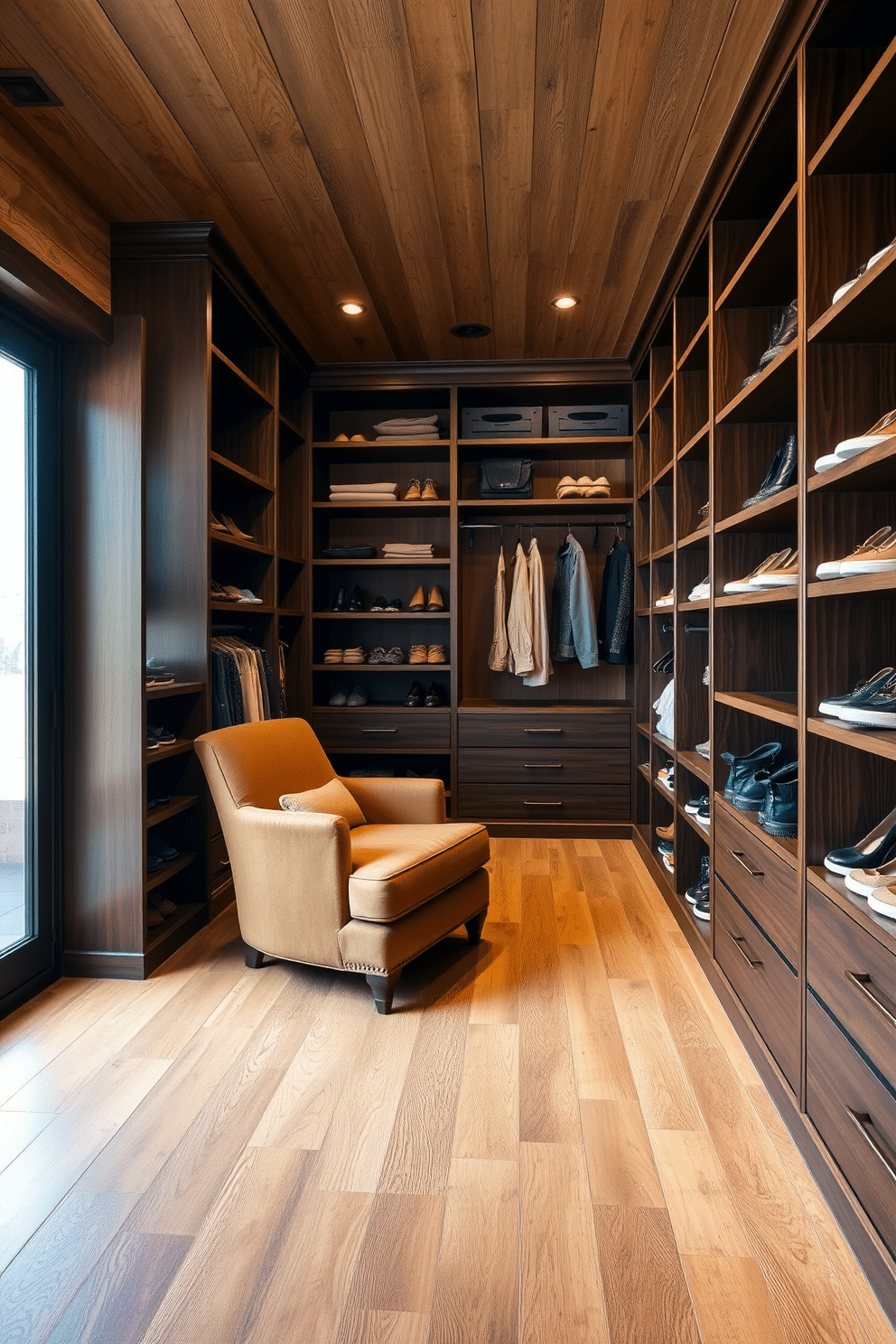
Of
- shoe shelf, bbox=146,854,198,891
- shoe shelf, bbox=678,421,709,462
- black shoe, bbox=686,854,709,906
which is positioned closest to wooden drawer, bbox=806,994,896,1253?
black shoe, bbox=686,854,709,906

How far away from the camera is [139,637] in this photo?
275cm

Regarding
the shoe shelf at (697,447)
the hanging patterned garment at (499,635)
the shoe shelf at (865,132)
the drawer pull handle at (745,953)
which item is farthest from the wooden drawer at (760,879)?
the hanging patterned garment at (499,635)

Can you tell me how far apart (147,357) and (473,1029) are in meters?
2.59

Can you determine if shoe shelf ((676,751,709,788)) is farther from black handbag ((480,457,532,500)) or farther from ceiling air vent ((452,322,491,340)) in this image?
ceiling air vent ((452,322,491,340))

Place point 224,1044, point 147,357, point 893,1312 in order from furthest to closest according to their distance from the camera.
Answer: point 147,357, point 224,1044, point 893,1312

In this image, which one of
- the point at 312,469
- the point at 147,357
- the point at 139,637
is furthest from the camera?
the point at 312,469

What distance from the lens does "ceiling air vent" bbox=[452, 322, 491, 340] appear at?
4.04 m

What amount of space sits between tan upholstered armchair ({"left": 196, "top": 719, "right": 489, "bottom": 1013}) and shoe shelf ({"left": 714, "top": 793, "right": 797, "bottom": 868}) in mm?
914

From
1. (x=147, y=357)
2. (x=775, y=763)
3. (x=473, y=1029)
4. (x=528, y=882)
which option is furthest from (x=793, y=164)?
(x=528, y=882)

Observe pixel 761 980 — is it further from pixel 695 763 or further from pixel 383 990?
pixel 383 990

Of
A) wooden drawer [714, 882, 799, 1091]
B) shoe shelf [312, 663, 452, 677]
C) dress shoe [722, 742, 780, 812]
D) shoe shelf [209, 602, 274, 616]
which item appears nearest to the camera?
wooden drawer [714, 882, 799, 1091]

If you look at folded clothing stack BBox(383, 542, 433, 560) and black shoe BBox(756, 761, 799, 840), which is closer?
black shoe BBox(756, 761, 799, 840)

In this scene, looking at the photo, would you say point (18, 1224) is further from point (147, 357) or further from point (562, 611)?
point (562, 611)

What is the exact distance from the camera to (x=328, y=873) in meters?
2.51
